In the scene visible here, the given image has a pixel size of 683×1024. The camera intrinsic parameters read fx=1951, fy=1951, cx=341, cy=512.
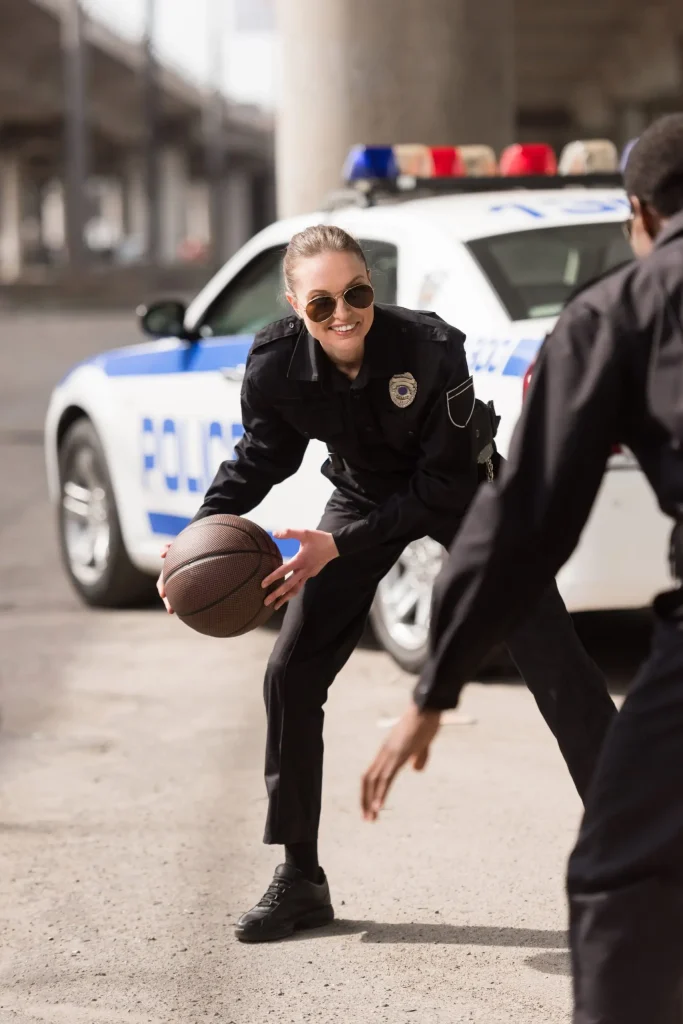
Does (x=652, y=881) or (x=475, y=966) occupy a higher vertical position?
(x=652, y=881)

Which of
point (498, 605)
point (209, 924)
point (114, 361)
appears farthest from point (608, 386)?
point (114, 361)

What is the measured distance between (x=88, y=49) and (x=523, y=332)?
60.0 m

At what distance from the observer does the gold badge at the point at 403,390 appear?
4.27m

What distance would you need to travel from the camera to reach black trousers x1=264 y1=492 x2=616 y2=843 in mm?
4367

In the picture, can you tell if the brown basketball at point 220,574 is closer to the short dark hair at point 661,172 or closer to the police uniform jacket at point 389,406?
the police uniform jacket at point 389,406

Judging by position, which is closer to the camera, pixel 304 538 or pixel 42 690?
pixel 304 538

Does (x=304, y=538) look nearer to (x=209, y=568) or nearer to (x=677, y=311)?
(x=209, y=568)

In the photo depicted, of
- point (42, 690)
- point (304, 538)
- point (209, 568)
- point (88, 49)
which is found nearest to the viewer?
point (304, 538)

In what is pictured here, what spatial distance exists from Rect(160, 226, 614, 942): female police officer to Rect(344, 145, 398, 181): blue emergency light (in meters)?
3.57

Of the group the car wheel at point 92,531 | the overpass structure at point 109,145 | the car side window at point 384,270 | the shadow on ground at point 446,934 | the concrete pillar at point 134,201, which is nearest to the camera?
the shadow on ground at point 446,934

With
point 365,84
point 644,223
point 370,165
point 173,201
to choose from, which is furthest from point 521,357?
point 173,201

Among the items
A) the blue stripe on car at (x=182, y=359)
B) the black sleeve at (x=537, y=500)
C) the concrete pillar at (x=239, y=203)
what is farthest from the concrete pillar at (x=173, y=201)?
the black sleeve at (x=537, y=500)

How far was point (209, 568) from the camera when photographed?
4480 mm

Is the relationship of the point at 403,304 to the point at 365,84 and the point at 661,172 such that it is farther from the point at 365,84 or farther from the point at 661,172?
the point at 365,84
